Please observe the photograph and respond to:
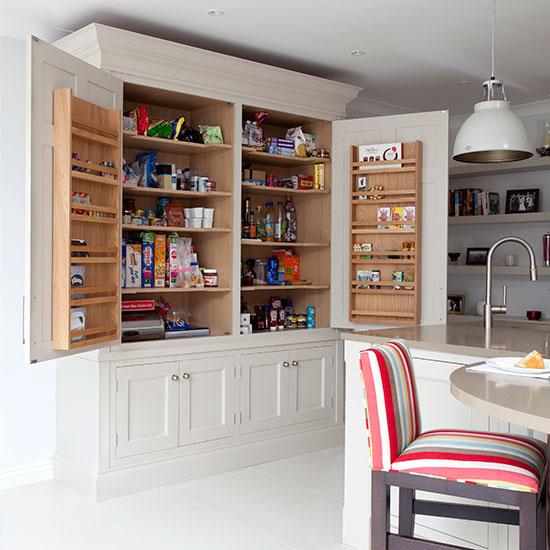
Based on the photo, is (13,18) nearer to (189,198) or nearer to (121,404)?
(189,198)

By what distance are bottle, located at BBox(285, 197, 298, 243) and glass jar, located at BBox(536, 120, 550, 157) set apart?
2091 mm

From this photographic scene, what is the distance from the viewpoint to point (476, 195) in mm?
5816

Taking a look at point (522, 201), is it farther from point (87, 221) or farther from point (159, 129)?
point (87, 221)

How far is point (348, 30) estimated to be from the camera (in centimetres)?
376

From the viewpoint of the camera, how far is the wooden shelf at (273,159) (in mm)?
4281

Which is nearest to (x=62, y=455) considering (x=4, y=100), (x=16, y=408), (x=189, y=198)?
(x=16, y=408)

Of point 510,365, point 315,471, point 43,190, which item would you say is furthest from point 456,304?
point 43,190

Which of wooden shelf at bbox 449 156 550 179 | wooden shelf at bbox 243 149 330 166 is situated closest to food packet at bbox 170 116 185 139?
wooden shelf at bbox 243 149 330 166

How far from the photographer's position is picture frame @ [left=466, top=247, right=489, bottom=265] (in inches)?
230

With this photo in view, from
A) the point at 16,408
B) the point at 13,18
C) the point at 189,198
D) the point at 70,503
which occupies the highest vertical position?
the point at 13,18

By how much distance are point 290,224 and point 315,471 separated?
5.52 ft

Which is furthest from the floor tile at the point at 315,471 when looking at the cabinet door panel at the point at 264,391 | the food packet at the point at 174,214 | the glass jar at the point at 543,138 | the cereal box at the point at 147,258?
the glass jar at the point at 543,138

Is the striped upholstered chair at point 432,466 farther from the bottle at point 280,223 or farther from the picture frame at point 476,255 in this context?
the picture frame at point 476,255

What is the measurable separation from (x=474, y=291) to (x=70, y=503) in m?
3.93
